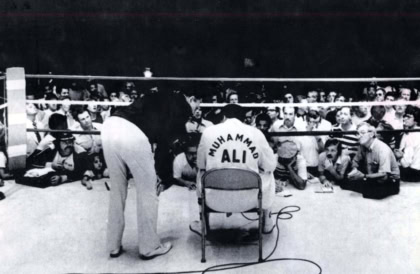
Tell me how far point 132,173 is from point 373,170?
7.03 ft

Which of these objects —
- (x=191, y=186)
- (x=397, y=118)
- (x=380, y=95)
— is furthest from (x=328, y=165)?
(x=380, y=95)

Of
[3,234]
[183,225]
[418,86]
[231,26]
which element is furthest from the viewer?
[231,26]

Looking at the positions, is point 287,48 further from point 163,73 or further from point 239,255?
point 239,255

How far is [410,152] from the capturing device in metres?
4.00

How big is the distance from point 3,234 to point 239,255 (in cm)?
153

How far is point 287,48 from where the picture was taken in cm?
884

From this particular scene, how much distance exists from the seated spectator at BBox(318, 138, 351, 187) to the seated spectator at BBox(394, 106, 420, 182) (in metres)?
0.52

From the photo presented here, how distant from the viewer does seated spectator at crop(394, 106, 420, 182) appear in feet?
12.7

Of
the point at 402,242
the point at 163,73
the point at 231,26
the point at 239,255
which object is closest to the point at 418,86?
the point at 231,26

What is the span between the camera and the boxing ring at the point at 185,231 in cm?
247

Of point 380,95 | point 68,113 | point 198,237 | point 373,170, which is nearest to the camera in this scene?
point 198,237

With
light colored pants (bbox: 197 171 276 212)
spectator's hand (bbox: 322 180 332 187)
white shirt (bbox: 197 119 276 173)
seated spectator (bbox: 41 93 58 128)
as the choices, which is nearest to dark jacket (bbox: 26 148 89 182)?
seated spectator (bbox: 41 93 58 128)

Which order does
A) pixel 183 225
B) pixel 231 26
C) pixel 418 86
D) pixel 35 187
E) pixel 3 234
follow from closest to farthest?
pixel 3 234 < pixel 183 225 < pixel 35 187 < pixel 418 86 < pixel 231 26

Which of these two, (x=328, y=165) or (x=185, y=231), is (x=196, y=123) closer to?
(x=328, y=165)
